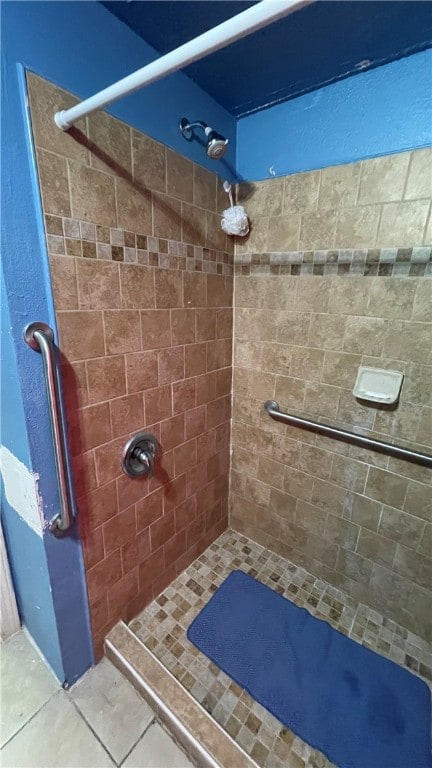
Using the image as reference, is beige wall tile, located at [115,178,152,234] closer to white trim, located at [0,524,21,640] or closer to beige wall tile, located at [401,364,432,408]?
beige wall tile, located at [401,364,432,408]

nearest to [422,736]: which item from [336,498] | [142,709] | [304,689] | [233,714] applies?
[304,689]

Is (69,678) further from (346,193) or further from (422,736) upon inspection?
(346,193)

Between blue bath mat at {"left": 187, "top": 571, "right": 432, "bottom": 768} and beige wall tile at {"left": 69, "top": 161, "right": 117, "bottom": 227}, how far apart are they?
1.58 metres

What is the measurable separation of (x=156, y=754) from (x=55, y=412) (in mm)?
1118

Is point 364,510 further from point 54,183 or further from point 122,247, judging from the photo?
point 54,183

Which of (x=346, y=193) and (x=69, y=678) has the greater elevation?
(x=346, y=193)

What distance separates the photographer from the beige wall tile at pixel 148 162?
931 mm

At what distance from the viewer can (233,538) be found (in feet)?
5.70

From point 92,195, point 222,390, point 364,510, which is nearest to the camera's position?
point 92,195

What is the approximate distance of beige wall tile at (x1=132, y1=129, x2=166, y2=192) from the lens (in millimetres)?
931

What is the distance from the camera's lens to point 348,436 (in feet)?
3.97

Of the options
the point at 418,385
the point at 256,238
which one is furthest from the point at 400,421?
the point at 256,238

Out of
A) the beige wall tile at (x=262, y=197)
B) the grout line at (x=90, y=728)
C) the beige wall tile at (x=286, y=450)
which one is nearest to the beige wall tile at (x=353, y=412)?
the beige wall tile at (x=286, y=450)

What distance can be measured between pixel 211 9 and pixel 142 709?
84.9 inches
